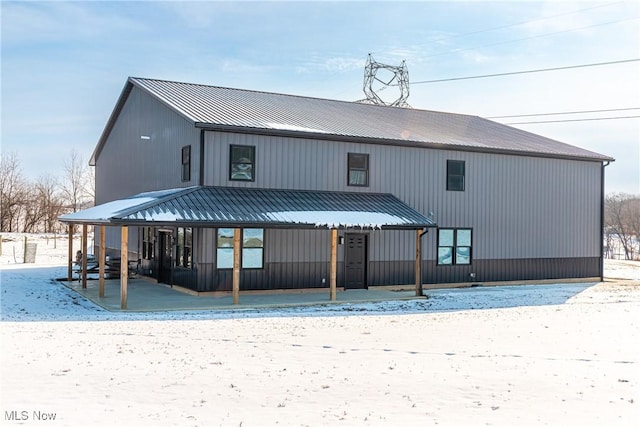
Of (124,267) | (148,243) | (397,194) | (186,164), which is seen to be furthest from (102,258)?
(397,194)

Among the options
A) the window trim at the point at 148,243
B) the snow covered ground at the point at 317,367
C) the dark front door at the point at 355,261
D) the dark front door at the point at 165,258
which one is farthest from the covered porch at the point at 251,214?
the window trim at the point at 148,243

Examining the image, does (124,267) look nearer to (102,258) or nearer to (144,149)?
(102,258)

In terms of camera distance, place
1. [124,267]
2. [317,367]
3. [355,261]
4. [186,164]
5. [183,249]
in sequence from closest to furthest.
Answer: [317,367]
[124,267]
[183,249]
[186,164]
[355,261]

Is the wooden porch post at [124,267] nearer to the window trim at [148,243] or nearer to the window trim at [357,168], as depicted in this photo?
the window trim at [148,243]

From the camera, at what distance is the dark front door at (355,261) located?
70.4 feet

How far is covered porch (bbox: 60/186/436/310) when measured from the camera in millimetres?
16469

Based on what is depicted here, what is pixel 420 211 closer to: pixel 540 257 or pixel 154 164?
pixel 540 257

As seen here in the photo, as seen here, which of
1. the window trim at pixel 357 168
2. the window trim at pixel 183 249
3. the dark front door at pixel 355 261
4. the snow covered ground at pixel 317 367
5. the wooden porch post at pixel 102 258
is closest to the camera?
the snow covered ground at pixel 317 367

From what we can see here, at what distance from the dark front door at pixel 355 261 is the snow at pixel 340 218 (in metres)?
1.71

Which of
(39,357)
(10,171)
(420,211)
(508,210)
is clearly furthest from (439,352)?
(10,171)

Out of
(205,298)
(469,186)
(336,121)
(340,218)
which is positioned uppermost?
(336,121)

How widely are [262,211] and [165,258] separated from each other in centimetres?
548

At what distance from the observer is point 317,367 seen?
970 centimetres

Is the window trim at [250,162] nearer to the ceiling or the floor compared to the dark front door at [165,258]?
nearer to the ceiling
